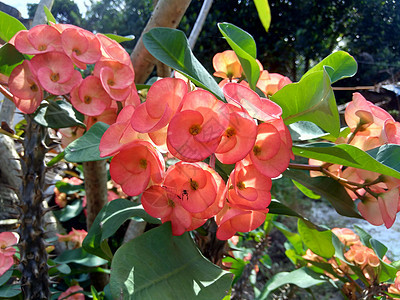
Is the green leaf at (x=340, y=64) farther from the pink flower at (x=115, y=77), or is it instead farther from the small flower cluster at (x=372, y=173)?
the pink flower at (x=115, y=77)

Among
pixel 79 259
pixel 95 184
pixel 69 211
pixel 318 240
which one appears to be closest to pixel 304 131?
pixel 318 240

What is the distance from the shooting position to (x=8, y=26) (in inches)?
22.2

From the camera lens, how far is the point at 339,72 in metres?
0.52

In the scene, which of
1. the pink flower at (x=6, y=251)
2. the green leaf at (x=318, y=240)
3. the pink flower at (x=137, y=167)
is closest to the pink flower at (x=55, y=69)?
the pink flower at (x=137, y=167)

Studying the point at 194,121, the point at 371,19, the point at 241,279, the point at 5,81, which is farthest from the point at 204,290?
the point at 371,19

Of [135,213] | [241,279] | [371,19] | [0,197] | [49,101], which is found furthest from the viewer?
[371,19]

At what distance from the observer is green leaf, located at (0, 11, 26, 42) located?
56 centimetres

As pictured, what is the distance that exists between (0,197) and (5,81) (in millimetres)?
1157

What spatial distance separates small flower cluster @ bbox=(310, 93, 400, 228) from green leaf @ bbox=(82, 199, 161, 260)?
32 centimetres

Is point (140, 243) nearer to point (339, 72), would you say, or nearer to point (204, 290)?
point (204, 290)

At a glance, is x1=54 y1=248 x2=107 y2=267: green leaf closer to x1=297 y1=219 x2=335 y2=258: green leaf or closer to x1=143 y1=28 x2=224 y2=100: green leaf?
x1=297 y1=219 x2=335 y2=258: green leaf

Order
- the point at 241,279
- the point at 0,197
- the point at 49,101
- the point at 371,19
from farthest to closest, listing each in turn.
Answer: the point at 371,19 → the point at 0,197 → the point at 241,279 → the point at 49,101

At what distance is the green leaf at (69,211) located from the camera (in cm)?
150

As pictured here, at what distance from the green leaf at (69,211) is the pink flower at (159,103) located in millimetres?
1311
